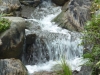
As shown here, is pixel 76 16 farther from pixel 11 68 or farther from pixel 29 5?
pixel 11 68

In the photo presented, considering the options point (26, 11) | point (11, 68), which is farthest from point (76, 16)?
point (11, 68)

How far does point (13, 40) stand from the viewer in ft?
25.6

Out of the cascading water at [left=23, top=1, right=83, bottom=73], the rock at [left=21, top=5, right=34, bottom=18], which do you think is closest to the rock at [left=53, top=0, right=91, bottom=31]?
the cascading water at [left=23, top=1, right=83, bottom=73]

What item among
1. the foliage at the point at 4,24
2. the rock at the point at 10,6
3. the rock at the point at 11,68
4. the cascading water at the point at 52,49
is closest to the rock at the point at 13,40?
the foliage at the point at 4,24

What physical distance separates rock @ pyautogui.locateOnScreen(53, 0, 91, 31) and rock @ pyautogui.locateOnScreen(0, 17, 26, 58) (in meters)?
2.84

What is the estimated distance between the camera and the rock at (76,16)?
396 inches

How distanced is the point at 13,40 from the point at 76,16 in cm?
372

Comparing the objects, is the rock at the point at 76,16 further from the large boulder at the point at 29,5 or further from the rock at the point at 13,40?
the rock at the point at 13,40

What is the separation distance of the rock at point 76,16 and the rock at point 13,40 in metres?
2.84

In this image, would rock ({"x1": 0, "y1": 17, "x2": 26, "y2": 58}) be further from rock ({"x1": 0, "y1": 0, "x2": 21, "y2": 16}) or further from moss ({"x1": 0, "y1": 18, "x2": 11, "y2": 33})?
rock ({"x1": 0, "y1": 0, "x2": 21, "y2": 16})

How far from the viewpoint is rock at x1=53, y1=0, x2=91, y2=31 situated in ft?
33.0

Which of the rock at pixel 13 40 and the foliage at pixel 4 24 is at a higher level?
the foliage at pixel 4 24

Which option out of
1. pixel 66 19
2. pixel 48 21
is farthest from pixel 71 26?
pixel 48 21

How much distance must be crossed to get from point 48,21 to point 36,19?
2.24 feet
